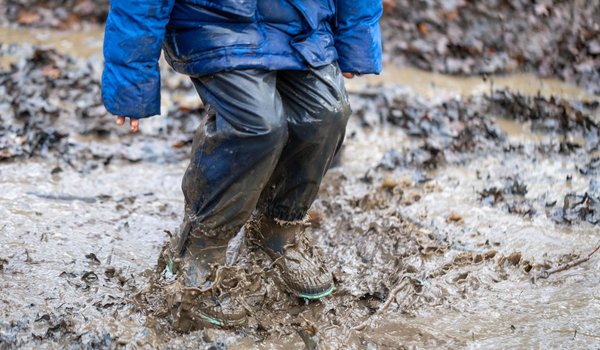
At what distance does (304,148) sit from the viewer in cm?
348

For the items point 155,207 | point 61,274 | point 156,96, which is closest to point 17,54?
point 155,207

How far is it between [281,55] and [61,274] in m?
1.64

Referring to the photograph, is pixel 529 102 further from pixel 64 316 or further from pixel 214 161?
pixel 64 316

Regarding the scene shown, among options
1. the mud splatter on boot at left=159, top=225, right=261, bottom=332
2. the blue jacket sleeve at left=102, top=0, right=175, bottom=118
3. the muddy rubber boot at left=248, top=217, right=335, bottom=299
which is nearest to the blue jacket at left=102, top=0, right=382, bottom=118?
the blue jacket sleeve at left=102, top=0, right=175, bottom=118

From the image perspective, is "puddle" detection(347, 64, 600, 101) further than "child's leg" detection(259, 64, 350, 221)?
Yes

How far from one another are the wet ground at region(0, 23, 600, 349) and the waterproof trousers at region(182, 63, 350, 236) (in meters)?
0.50

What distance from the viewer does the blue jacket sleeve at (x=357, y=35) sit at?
358 centimetres

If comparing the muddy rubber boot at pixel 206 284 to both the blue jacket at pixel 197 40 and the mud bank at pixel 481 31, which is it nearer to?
the blue jacket at pixel 197 40

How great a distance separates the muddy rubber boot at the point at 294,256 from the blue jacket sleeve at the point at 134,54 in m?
0.96

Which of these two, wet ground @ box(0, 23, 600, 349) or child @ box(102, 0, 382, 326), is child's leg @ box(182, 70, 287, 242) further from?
wet ground @ box(0, 23, 600, 349)

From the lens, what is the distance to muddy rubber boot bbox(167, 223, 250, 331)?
3400 mm

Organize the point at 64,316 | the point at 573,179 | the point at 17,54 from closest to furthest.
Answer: the point at 64,316
the point at 573,179
the point at 17,54

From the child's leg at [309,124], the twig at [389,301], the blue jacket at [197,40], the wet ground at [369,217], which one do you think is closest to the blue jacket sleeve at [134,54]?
the blue jacket at [197,40]

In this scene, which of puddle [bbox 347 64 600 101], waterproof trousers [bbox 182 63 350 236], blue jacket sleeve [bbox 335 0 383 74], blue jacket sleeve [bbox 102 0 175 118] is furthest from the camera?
puddle [bbox 347 64 600 101]
